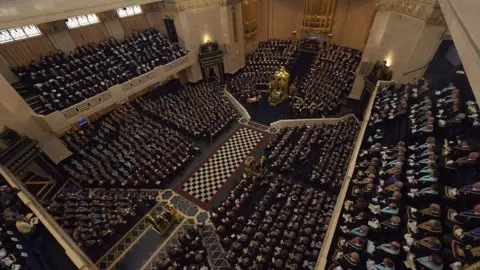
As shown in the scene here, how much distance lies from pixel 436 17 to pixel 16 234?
20.2 meters

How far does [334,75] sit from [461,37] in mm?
13162

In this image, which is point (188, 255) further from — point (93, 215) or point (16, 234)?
point (16, 234)

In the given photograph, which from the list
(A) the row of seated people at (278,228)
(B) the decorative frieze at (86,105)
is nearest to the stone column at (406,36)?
(A) the row of seated people at (278,228)

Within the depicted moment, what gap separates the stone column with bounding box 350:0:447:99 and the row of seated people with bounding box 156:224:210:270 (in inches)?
574

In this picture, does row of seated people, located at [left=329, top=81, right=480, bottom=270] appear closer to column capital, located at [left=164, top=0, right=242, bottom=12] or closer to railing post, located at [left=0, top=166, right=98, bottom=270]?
railing post, located at [left=0, top=166, right=98, bottom=270]

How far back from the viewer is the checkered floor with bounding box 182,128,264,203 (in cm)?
1200

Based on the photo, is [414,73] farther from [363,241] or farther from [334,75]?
[363,241]

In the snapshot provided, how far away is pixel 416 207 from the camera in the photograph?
677 cm

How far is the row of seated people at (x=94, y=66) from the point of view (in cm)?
1252

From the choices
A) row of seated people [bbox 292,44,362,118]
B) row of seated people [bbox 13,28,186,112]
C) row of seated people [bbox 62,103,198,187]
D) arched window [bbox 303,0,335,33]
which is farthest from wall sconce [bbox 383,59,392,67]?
row of seated people [bbox 13,28,186,112]

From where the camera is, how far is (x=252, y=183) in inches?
455

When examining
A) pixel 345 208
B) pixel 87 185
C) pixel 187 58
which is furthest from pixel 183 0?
pixel 345 208

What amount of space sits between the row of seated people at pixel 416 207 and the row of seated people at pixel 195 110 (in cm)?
994

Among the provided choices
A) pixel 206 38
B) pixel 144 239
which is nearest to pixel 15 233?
pixel 144 239
